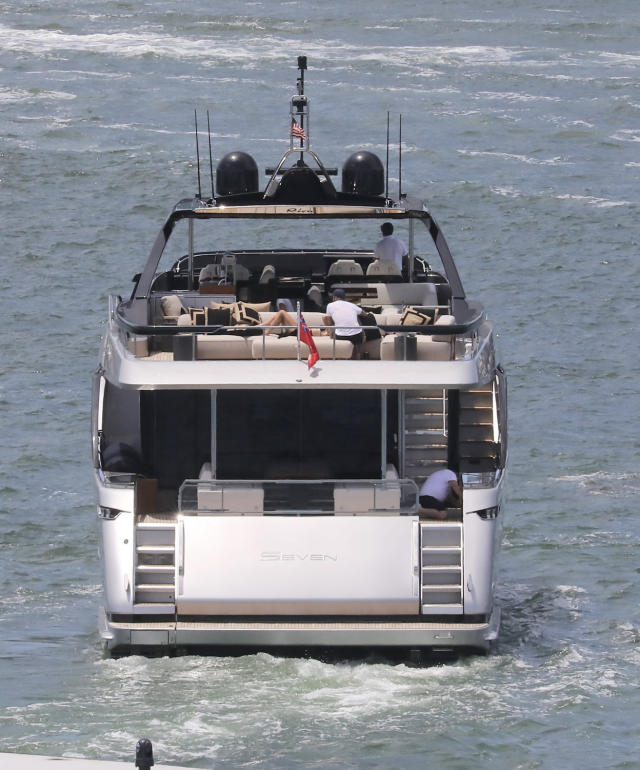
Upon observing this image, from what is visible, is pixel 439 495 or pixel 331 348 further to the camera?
pixel 439 495

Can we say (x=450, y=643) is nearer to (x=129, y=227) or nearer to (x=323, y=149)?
(x=129, y=227)

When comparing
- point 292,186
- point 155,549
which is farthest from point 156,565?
point 292,186

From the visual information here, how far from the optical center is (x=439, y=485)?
599 inches

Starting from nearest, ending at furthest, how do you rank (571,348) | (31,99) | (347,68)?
(571,348), (31,99), (347,68)

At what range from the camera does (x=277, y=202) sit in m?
18.5

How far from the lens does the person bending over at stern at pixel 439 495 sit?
15045 mm

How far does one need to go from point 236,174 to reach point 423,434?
18.8 feet

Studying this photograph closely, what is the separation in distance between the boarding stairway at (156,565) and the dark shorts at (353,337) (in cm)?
206

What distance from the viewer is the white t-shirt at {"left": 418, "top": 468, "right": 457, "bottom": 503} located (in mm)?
15109

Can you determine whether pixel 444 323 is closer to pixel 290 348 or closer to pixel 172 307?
pixel 290 348

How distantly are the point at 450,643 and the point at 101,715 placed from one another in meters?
2.74

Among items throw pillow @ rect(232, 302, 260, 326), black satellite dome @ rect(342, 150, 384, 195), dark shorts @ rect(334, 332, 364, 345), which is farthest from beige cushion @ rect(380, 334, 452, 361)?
black satellite dome @ rect(342, 150, 384, 195)

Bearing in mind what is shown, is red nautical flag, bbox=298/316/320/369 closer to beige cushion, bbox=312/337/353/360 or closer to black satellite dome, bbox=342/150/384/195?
beige cushion, bbox=312/337/353/360

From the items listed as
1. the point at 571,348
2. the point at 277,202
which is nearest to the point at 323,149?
the point at 571,348
